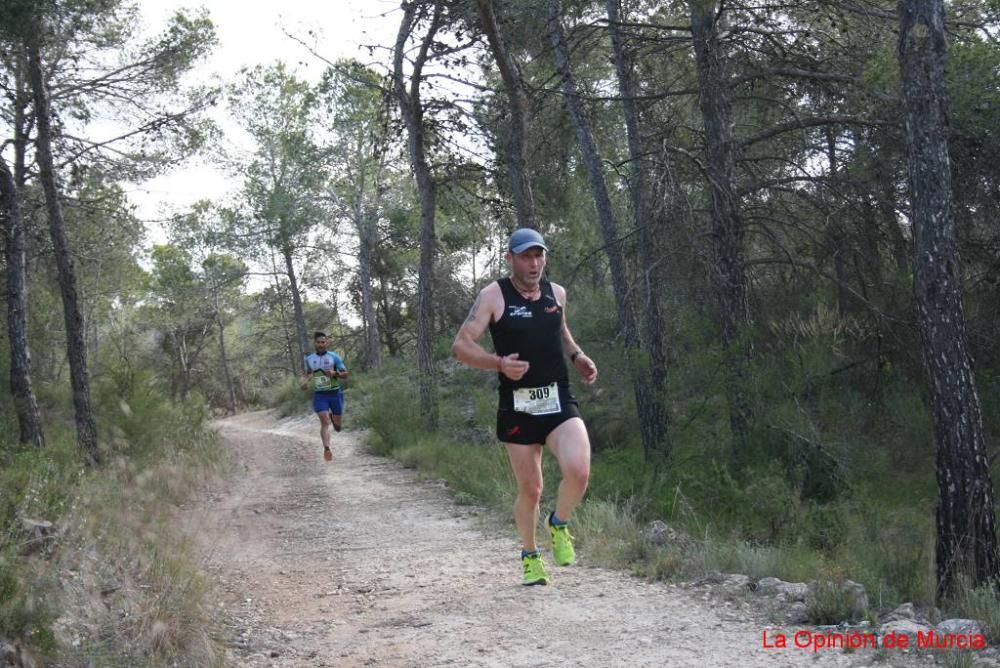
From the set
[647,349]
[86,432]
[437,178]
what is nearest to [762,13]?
[647,349]

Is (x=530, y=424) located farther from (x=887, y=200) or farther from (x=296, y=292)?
(x=296, y=292)

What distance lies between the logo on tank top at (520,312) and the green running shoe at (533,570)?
5.51 feet

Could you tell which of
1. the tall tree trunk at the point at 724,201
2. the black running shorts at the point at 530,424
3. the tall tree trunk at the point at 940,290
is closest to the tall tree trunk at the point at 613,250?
the tall tree trunk at the point at 724,201

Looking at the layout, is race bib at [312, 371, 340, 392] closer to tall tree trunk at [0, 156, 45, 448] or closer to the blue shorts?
the blue shorts

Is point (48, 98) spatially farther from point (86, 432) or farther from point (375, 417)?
point (375, 417)

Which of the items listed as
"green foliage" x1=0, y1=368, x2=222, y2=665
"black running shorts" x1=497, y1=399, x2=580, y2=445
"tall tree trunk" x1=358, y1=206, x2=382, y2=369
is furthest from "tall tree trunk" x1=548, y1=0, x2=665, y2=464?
"tall tree trunk" x1=358, y1=206, x2=382, y2=369

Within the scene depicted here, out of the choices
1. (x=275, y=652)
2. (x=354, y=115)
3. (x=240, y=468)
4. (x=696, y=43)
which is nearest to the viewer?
(x=275, y=652)

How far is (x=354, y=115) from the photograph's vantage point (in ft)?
111

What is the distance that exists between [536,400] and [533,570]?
1318 mm

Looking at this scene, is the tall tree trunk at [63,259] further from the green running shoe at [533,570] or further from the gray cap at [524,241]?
the gray cap at [524,241]

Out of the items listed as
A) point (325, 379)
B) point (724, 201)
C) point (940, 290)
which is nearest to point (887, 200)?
point (724, 201)

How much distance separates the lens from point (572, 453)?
5.74 m

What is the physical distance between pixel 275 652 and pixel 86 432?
412 inches

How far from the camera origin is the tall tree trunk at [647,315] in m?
11.8
